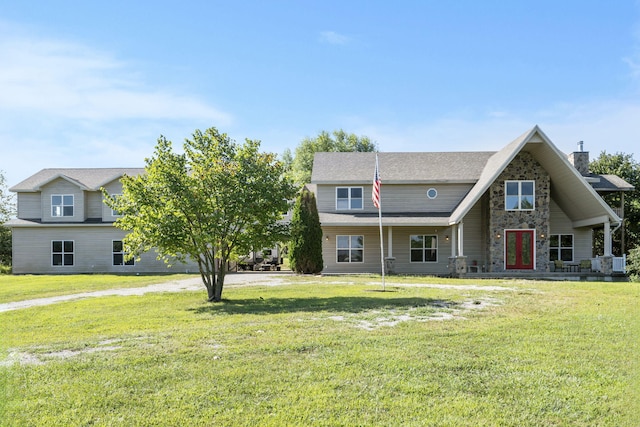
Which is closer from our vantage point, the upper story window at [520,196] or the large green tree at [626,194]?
the upper story window at [520,196]

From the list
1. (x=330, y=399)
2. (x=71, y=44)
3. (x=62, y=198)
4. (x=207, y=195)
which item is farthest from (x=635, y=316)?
(x=62, y=198)

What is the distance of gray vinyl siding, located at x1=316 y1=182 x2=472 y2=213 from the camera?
25.0 meters

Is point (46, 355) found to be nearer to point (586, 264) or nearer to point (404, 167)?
point (404, 167)

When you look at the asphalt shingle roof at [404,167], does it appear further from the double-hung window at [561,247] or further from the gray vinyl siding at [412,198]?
the double-hung window at [561,247]

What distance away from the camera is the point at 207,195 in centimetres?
1277

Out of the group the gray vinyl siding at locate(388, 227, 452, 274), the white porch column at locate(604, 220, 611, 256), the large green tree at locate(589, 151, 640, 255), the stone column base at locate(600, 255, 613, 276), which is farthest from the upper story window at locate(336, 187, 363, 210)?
the large green tree at locate(589, 151, 640, 255)

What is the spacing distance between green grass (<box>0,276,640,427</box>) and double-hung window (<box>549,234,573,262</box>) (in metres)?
15.2

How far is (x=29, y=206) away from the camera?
2891 cm

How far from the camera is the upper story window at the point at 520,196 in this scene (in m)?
22.8

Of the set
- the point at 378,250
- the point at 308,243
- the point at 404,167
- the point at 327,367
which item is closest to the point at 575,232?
the point at 404,167

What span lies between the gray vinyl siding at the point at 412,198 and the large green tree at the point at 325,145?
28.1 meters

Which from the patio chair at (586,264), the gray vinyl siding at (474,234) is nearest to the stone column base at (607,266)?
the patio chair at (586,264)

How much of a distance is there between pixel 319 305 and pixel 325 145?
4482 centimetres

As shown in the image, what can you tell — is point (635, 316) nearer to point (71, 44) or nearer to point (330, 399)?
point (330, 399)
